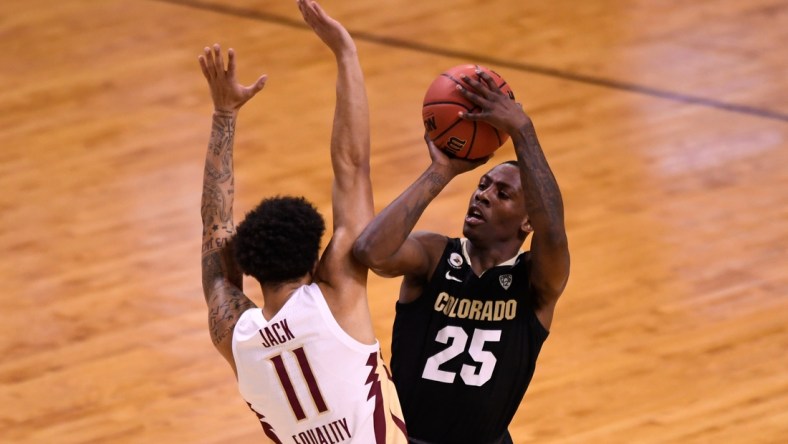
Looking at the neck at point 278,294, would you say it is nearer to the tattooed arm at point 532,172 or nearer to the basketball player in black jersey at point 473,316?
the basketball player in black jersey at point 473,316

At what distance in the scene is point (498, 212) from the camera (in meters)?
5.41

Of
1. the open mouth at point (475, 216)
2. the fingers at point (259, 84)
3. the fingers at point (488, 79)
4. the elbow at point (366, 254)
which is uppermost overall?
the fingers at point (259, 84)

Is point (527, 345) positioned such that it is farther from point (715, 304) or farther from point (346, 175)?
point (715, 304)

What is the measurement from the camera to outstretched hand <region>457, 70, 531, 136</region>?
5004mm

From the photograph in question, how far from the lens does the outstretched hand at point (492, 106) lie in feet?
16.4

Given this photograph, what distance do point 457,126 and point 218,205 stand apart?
0.88m

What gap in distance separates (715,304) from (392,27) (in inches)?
187

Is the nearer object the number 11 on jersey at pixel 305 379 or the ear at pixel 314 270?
the number 11 on jersey at pixel 305 379

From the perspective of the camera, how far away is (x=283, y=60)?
11.6 m

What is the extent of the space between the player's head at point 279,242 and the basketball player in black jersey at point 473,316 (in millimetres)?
503

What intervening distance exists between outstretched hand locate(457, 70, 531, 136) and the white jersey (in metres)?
0.85

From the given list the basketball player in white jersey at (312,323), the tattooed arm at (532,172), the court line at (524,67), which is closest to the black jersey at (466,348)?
the tattooed arm at (532,172)

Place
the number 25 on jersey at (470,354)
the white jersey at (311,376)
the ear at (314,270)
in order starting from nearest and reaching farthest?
the white jersey at (311,376) → the ear at (314,270) → the number 25 on jersey at (470,354)

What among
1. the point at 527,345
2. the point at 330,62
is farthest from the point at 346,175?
the point at 330,62
